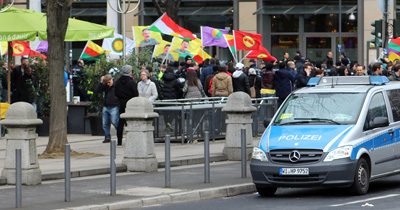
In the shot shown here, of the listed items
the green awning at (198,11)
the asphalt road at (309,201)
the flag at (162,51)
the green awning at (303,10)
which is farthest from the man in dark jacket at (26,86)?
the green awning at (198,11)

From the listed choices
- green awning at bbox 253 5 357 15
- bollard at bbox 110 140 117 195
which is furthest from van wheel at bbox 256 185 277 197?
green awning at bbox 253 5 357 15

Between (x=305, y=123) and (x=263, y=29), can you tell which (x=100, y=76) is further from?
(x=263, y=29)

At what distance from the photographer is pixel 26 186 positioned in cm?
1399

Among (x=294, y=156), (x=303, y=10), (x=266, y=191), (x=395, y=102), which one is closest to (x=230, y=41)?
(x=303, y=10)

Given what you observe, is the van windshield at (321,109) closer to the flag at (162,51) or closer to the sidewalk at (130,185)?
the sidewalk at (130,185)

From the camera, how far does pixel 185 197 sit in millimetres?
13023

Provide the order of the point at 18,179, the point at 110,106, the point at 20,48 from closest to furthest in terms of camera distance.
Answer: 1. the point at 18,179
2. the point at 110,106
3. the point at 20,48

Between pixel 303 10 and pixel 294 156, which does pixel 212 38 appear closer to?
pixel 303 10

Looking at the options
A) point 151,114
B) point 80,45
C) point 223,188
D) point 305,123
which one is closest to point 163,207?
point 223,188

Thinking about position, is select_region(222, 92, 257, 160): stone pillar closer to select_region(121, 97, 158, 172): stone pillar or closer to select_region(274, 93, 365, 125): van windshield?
select_region(121, 97, 158, 172): stone pillar

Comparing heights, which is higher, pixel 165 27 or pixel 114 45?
pixel 165 27

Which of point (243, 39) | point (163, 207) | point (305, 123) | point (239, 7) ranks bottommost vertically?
point (163, 207)

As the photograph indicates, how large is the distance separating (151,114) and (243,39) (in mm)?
12790

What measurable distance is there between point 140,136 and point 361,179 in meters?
4.50
